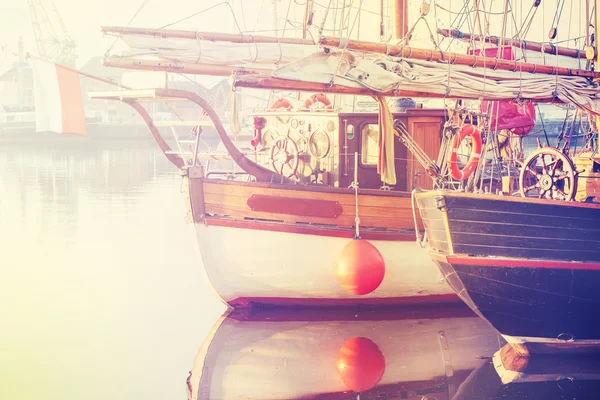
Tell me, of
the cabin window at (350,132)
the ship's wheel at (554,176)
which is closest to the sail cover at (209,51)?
the cabin window at (350,132)

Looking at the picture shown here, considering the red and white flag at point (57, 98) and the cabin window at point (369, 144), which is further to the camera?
the cabin window at point (369, 144)

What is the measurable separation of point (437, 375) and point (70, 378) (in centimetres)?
446

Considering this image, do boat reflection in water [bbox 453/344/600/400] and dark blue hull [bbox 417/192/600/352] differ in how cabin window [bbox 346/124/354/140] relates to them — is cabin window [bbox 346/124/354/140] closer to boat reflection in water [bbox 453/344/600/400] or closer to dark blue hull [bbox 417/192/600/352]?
dark blue hull [bbox 417/192/600/352]

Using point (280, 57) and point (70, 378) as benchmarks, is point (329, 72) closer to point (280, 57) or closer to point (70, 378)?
point (280, 57)

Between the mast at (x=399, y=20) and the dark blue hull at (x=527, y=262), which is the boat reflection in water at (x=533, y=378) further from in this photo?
the mast at (x=399, y=20)

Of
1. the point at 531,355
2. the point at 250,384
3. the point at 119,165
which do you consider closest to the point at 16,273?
the point at 250,384

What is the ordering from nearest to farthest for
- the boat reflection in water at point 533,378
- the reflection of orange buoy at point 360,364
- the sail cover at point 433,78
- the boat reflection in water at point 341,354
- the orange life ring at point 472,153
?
1. the boat reflection in water at point 533,378
2. the boat reflection in water at point 341,354
3. the reflection of orange buoy at point 360,364
4. the sail cover at point 433,78
5. the orange life ring at point 472,153

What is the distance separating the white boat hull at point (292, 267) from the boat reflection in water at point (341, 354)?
0.95 ft

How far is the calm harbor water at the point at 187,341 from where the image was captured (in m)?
9.30

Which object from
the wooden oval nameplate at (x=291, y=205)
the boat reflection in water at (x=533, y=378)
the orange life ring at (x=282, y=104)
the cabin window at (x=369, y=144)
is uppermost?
the orange life ring at (x=282, y=104)

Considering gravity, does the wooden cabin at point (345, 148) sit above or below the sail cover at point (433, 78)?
below

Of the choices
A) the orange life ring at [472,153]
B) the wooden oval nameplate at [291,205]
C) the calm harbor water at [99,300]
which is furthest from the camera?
the wooden oval nameplate at [291,205]

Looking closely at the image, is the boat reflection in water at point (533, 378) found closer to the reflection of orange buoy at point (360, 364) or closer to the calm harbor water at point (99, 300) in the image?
the reflection of orange buoy at point (360, 364)

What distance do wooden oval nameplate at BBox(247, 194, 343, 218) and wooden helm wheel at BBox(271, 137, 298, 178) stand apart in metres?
1.72
